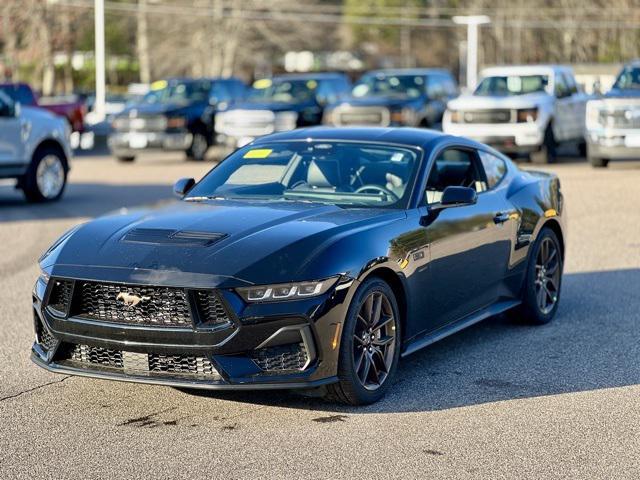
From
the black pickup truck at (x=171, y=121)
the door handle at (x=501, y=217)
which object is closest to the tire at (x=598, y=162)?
the black pickup truck at (x=171, y=121)

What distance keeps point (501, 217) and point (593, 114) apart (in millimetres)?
14860

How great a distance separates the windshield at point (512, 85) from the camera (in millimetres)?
25719

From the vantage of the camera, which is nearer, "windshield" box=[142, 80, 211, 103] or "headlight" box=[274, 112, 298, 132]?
"headlight" box=[274, 112, 298, 132]

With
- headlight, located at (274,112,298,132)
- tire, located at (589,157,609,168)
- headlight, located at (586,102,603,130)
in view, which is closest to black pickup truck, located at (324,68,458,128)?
headlight, located at (274,112,298,132)

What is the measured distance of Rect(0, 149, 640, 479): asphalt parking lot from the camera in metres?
5.58

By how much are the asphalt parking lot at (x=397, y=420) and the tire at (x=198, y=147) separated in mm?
18616

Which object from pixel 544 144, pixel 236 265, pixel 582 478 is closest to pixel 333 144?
pixel 236 265

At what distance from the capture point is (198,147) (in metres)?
28.1

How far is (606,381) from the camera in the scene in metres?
7.25

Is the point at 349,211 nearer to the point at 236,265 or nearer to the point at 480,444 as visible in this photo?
the point at 236,265

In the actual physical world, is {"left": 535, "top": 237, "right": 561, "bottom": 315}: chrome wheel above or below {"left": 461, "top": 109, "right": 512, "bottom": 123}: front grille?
below

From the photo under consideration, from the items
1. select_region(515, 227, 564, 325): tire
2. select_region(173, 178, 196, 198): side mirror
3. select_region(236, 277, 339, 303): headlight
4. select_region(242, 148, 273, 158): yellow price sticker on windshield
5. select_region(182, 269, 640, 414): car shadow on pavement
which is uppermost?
select_region(242, 148, 273, 158): yellow price sticker on windshield

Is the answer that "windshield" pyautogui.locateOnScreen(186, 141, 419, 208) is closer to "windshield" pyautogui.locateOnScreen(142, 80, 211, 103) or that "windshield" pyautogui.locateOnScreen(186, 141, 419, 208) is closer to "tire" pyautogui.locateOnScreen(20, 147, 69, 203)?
"tire" pyautogui.locateOnScreen(20, 147, 69, 203)

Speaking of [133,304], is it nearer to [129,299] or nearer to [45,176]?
[129,299]
